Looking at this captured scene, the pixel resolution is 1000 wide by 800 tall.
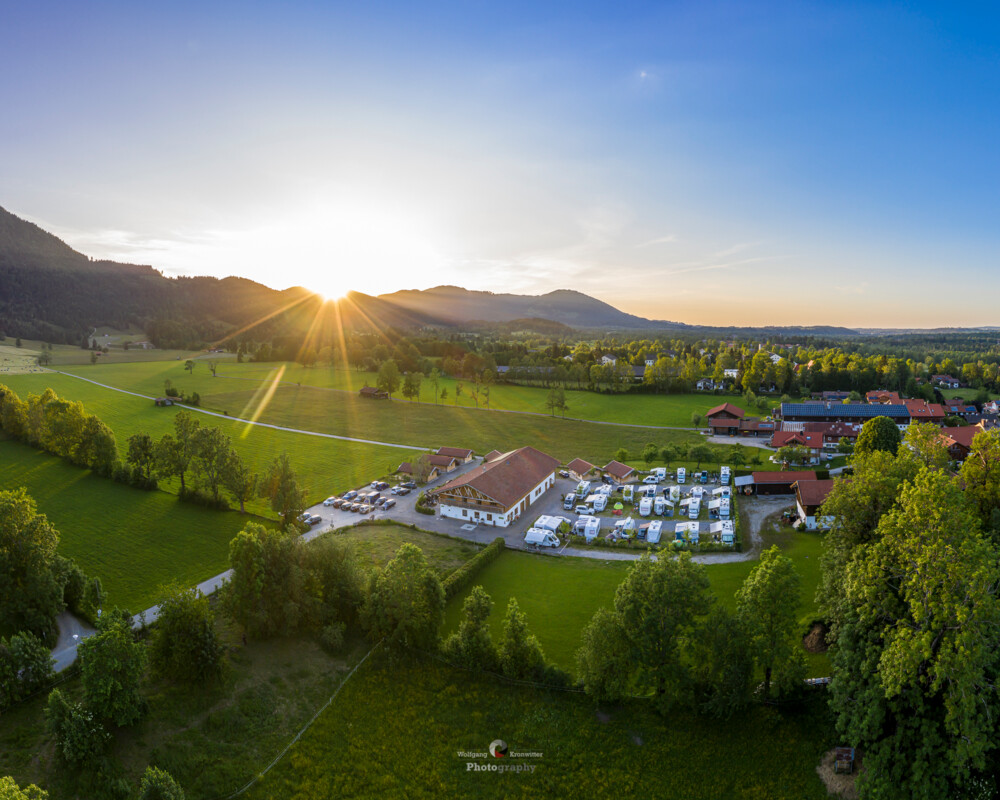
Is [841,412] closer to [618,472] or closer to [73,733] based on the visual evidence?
[618,472]

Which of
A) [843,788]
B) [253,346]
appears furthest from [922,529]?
[253,346]

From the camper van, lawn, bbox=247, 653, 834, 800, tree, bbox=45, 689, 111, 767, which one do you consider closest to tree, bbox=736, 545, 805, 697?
lawn, bbox=247, 653, 834, 800

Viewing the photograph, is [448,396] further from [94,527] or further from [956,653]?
[956,653]

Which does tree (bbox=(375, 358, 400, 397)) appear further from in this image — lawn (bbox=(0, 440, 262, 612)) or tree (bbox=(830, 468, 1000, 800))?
tree (bbox=(830, 468, 1000, 800))

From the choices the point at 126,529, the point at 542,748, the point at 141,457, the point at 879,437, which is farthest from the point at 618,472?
the point at 141,457

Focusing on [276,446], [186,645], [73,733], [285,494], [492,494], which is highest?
[285,494]

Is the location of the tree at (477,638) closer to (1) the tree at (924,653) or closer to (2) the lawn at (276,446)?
(1) the tree at (924,653)
